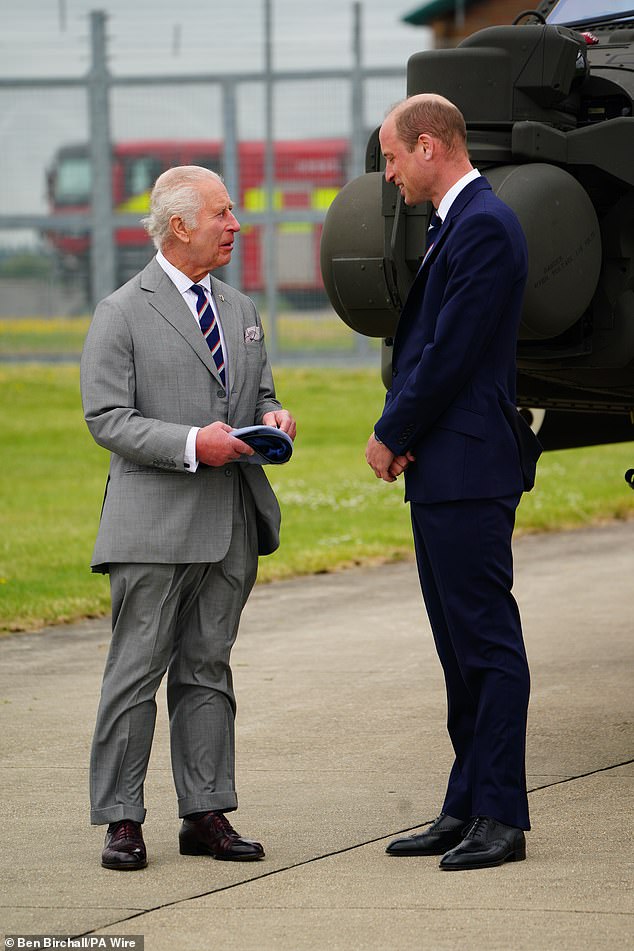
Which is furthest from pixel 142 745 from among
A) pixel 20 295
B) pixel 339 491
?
pixel 20 295

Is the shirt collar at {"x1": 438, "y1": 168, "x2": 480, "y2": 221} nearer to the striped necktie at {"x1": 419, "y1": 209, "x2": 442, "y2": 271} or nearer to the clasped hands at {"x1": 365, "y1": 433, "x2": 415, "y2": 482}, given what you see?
the striped necktie at {"x1": 419, "y1": 209, "x2": 442, "y2": 271}

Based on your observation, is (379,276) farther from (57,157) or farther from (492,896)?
(57,157)

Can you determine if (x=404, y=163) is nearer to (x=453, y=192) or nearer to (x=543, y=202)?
(x=453, y=192)

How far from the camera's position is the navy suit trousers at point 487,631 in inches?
171

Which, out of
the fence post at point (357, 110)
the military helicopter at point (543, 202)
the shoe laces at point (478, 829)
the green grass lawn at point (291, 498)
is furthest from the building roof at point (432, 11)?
the shoe laces at point (478, 829)

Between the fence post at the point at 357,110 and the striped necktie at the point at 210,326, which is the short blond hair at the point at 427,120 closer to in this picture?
the striped necktie at the point at 210,326

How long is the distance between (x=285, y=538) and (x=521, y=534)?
5.36 ft

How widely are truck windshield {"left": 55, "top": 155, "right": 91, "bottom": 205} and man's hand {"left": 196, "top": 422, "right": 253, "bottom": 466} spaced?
19853 mm

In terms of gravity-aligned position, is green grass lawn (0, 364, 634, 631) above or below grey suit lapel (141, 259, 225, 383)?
below

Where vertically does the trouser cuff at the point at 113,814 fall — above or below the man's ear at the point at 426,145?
below

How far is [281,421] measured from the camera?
4.61m

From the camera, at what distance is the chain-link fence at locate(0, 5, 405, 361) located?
76.2ft

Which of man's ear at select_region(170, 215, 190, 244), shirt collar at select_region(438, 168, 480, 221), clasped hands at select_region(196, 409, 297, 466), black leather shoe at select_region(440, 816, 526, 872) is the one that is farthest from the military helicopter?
black leather shoe at select_region(440, 816, 526, 872)

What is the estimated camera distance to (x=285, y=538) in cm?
1138
